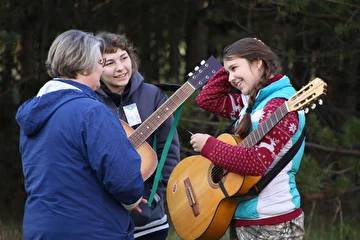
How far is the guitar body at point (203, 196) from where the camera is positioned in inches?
145

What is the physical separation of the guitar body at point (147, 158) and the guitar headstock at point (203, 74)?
0.45 metres

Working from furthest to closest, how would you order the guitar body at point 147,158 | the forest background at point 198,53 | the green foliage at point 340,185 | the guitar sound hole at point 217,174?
1. the forest background at point 198,53
2. the green foliage at point 340,185
3. the guitar body at point 147,158
4. the guitar sound hole at point 217,174

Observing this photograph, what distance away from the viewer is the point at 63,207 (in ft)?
10.7

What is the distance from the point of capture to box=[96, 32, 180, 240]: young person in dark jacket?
4.20 meters

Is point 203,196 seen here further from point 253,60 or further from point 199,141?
point 253,60

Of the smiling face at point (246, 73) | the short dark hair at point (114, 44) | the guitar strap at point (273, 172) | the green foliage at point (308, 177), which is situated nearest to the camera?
the guitar strap at point (273, 172)

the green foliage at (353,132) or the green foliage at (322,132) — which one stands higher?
the green foliage at (353,132)

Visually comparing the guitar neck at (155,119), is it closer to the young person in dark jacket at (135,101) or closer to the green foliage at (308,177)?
the young person in dark jacket at (135,101)

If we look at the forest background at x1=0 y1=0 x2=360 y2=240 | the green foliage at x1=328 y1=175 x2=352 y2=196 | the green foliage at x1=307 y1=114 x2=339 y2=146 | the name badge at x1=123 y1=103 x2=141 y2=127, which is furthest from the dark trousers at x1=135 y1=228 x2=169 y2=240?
the green foliage at x1=328 y1=175 x2=352 y2=196

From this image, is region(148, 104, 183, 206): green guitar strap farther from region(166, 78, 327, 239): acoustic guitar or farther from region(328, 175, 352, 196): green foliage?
region(328, 175, 352, 196): green foliage

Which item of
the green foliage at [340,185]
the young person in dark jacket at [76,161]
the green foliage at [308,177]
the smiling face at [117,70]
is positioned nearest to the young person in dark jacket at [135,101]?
the smiling face at [117,70]

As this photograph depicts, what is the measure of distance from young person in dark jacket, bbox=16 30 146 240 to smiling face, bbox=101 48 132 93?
2.70 feet

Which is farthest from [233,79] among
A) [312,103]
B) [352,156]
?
[352,156]

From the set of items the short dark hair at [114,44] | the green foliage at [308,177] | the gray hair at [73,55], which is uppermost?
the gray hair at [73,55]
